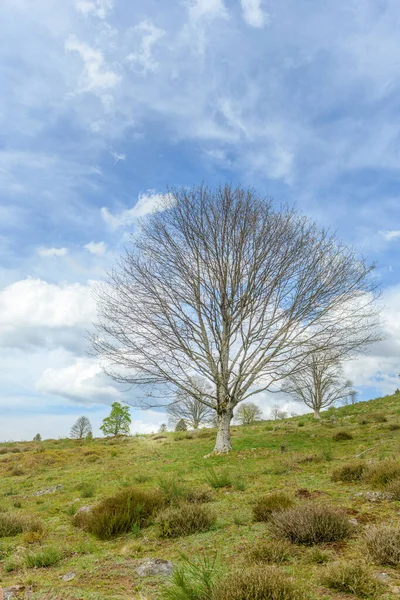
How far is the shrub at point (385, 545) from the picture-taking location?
152 inches

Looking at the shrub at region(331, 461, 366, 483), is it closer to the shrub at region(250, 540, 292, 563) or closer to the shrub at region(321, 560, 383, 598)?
the shrub at region(250, 540, 292, 563)

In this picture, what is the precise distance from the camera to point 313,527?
15.3 feet

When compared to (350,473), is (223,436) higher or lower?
higher

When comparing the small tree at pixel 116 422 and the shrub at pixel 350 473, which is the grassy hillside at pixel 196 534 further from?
the small tree at pixel 116 422

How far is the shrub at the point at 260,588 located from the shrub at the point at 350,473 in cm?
552

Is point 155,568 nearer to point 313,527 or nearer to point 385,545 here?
point 313,527

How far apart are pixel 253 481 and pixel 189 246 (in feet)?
33.9

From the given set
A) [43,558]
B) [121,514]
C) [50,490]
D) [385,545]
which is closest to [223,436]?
[50,490]

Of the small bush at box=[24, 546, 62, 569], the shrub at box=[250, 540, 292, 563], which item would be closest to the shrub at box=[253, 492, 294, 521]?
the shrub at box=[250, 540, 292, 563]

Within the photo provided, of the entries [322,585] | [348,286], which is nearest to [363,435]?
[348,286]

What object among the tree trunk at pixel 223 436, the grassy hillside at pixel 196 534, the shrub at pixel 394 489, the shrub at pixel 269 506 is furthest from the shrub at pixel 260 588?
the tree trunk at pixel 223 436

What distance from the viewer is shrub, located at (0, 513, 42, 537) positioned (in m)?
7.27

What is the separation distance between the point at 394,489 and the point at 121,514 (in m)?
4.66

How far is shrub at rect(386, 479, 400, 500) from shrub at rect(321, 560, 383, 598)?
3191 mm
